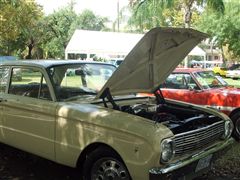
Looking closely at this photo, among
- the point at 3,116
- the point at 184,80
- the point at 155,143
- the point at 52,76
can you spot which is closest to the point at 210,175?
the point at 155,143

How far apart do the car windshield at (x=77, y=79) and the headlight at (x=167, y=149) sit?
5.53 feet

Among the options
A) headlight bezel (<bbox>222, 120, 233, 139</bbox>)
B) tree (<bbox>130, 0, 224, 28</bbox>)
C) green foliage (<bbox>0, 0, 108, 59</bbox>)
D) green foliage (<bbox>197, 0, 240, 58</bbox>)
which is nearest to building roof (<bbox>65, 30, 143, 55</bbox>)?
green foliage (<bbox>0, 0, 108, 59</bbox>)

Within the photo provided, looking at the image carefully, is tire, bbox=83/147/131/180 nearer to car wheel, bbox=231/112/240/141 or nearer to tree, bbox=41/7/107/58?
car wheel, bbox=231/112/240/141

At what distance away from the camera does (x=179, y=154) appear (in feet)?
14.0

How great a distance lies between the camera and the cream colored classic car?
13.6 feet

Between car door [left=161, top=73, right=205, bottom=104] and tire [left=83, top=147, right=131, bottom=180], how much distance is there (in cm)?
485

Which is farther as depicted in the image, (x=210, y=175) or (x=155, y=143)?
(x=210, y=175)

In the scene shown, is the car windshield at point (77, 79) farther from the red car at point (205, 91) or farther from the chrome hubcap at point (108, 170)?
the red car at point (205, 91)

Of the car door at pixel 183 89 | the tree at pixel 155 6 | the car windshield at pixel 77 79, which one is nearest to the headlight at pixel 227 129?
the car windshield at pixel 77 79

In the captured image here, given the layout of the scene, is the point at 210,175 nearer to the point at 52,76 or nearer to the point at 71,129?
the point at 71,129

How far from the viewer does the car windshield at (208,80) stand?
9.16m

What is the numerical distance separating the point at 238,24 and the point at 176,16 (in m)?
11.8

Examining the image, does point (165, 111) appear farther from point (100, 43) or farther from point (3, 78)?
point (100, 43)

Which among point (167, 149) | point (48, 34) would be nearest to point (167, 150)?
point (167, 149)
